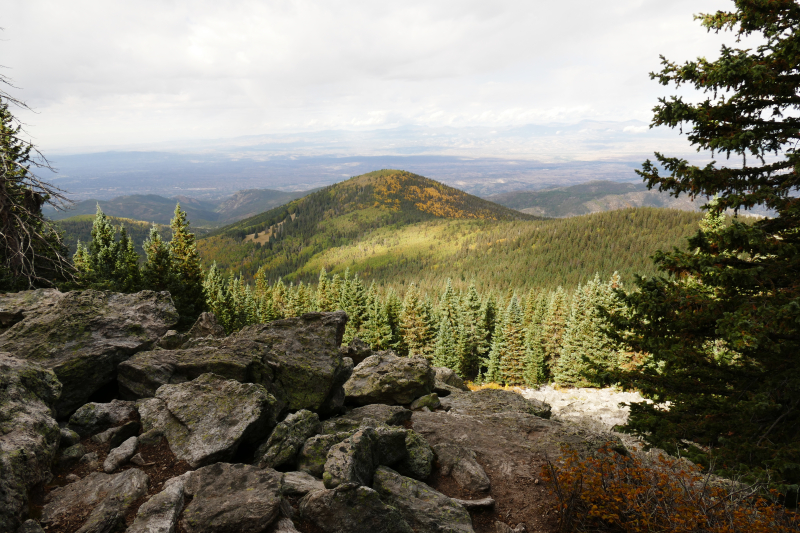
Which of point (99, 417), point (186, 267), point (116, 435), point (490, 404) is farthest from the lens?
point (186, 267)

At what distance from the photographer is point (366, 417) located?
12031mm

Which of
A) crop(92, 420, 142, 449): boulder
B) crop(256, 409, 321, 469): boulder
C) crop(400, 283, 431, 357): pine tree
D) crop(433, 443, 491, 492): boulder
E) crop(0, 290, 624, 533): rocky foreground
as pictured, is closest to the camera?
crop(0, 290, 624, 533): rocky foreground

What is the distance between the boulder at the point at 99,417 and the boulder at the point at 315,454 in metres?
4.62

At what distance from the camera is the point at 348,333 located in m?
49.5

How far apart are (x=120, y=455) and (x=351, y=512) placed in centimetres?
528

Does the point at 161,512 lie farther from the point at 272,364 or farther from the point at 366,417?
the point at 366,417

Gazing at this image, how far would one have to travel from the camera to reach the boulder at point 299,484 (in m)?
7.36

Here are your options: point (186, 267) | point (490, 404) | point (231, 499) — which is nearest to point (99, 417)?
point (231, 499)

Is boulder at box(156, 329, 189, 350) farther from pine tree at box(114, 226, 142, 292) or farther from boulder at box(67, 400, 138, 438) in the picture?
pine tree at box(114, 226, 142, 292)

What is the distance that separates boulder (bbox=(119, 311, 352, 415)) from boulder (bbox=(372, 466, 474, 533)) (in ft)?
14.1

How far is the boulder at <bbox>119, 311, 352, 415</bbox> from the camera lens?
10.3 metres

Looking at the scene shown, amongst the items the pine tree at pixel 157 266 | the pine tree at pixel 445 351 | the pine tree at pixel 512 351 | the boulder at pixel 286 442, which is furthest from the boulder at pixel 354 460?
the pine tree at pixel 512 351

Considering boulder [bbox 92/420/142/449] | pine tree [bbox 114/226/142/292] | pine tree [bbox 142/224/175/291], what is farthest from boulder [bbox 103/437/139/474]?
pine tree [bbox 114/226/142/292]

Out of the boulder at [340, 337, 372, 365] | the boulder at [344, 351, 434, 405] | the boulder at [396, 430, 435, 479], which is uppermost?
the boulder at [396, 430, 435, 479]
